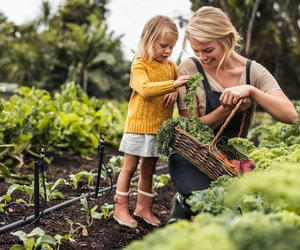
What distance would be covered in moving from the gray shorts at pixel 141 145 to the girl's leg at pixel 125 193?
0.30 feet

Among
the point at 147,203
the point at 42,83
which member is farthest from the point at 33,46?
the point at 147,203

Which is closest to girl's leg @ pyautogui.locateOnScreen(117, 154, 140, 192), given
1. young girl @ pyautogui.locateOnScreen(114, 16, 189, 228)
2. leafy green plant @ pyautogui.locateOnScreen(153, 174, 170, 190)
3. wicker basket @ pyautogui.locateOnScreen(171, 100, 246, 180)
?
young girl @ pyautogui.locateOnScreen(114, 16, 189, 228)

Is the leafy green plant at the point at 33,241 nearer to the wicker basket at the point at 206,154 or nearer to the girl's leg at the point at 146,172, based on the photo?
the wicker basket at the point at 206,154

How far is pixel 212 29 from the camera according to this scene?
309cm

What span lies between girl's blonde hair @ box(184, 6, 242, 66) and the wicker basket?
0.55m

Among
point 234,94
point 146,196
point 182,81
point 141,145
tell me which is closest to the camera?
point 234,94

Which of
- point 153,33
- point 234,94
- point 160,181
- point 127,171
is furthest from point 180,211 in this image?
point 160,181

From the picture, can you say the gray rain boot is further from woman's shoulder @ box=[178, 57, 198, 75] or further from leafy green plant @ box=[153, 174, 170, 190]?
leafy green plant @ box=[153, 174, 170, 190]

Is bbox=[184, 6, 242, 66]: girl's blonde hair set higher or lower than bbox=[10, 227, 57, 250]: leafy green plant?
higher

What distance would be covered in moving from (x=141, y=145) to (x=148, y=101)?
29 centimetres

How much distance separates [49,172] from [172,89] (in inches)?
96.2

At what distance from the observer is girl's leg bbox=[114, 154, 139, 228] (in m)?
3.52

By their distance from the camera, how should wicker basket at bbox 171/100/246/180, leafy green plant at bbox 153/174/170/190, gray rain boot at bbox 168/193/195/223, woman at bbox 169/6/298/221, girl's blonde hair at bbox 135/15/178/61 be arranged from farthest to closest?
leafy green plant at bbox 153/174/170/190, girl's blonde hair at bbox 135/15/178/61, woman at bbox 169/6/298/221, gray rain boot at bbox 168/193/195/223, wicker basket at bbox 171/100/246/180

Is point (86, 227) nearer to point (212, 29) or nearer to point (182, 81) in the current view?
point (182, 81)
